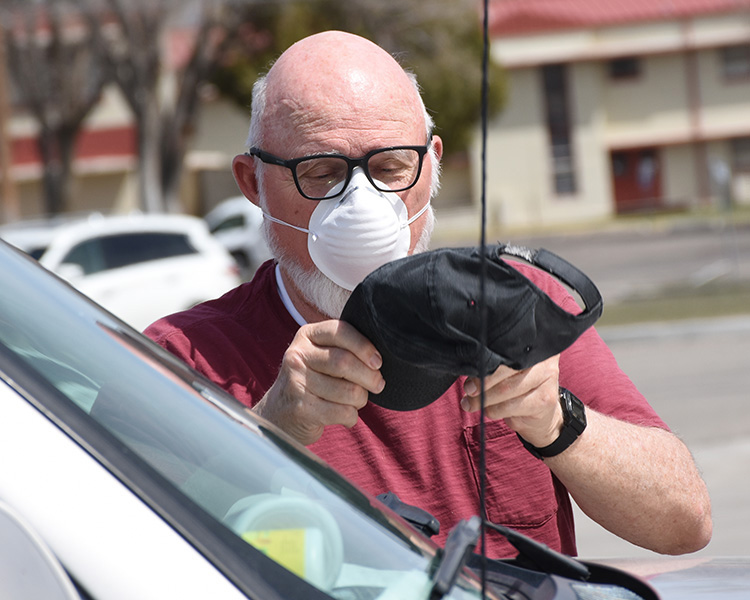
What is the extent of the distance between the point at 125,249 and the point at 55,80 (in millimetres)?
13467

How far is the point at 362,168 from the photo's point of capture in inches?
83.2

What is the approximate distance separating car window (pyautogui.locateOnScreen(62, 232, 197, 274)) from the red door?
3004 cm

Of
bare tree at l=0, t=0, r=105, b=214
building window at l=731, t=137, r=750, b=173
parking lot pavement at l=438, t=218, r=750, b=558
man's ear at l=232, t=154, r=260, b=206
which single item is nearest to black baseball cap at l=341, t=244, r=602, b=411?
man's ear at l=232, t=154, r=260, b=206

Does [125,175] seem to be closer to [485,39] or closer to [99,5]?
[99,5]

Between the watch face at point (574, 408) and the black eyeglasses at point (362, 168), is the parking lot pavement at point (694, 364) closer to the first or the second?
the watch face at point (574, 408)

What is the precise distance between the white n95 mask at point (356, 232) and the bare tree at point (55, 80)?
21249mm

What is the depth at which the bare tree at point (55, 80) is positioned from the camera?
2273 cm

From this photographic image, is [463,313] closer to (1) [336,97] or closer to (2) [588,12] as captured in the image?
(1) [336,97]

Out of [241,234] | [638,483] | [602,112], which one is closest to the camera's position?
[638,483]

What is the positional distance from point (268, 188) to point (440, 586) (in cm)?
124

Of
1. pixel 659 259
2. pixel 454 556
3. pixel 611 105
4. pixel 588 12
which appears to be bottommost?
pixel 659 259

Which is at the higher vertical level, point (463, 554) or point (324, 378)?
point (324, 378)

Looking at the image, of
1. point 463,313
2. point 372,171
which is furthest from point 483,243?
point 372,171

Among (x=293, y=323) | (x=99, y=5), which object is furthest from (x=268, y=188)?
(x=99, y=5)
